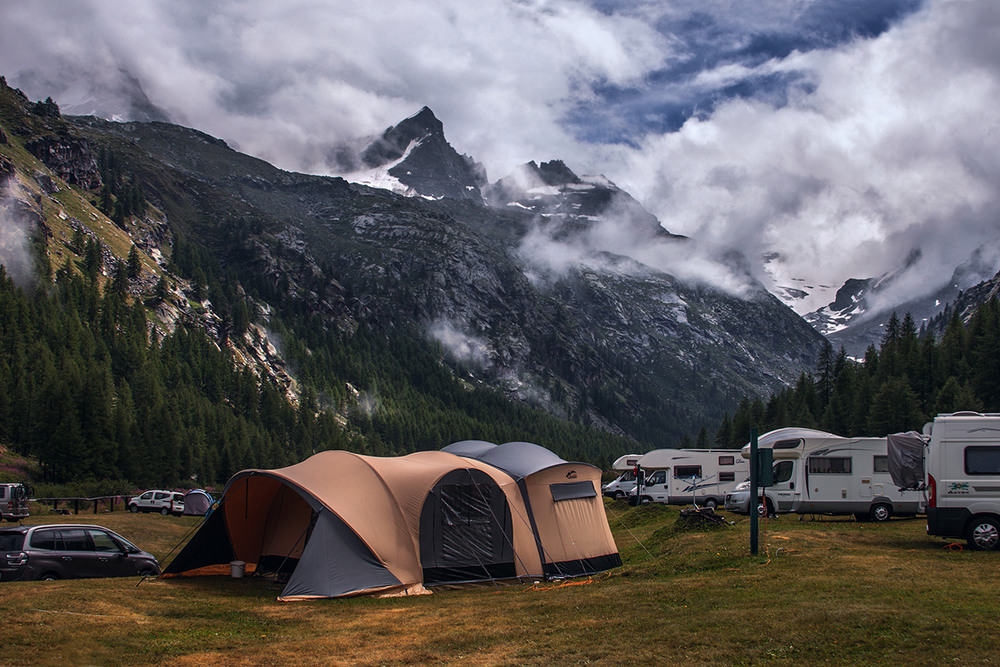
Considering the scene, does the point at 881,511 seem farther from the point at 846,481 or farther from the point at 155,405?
the point at 155,405

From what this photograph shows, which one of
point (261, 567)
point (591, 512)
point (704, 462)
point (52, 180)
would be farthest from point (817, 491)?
point (52, 180)

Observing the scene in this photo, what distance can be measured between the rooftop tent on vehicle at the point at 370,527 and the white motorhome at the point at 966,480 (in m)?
11.6

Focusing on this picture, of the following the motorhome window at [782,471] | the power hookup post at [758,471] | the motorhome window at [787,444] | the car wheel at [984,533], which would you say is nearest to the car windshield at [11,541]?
the power hookup post at [758,471]

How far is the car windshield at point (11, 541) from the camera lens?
60.9 feet

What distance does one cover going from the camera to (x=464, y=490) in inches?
862

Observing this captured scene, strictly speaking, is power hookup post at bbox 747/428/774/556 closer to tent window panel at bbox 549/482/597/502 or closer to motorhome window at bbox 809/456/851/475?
tent window panel at bbox 549/482/597/502

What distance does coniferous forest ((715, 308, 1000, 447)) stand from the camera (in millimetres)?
77000

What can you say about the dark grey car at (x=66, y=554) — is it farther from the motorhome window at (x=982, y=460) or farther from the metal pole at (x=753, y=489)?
the motorhome window at (x=982, y=460)

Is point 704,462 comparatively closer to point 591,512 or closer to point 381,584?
point 591,512

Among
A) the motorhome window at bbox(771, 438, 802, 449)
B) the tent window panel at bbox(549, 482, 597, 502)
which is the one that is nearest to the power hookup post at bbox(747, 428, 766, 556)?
the tent window panel at bbox(549, 482, 597, 502)

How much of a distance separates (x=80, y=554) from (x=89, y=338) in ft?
366

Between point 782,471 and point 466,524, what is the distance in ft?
59.0

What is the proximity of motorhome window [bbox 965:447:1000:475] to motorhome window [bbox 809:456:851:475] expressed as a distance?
11.7 metres

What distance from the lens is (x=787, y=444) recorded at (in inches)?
1276
